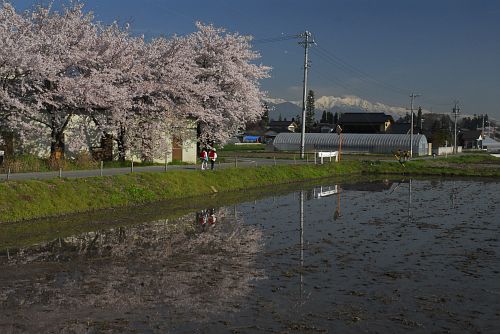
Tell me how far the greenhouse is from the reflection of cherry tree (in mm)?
68148

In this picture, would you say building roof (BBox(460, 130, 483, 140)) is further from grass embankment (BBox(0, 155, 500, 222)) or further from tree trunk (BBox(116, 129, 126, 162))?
tree trunk (BBox(116, 129, 126, 162))

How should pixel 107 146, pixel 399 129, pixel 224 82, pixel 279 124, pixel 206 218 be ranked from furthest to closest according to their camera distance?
pixel 279 124 < pixel 399 129 < pixel 224 82 < pixel 107 146 < pixel 206 218

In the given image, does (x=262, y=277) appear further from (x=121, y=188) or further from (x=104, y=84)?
(x=104, y=84)

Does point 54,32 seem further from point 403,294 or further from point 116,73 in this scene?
point 403,294

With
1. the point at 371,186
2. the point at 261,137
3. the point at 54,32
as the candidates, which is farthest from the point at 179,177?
the point at 261,137

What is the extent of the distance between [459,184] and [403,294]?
110 feet

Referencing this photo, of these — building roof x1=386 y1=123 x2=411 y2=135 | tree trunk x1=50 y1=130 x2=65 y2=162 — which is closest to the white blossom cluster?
tree trunk x1=50 y1=130 x2=65 y2=162

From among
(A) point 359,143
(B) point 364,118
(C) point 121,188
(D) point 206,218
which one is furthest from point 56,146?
(B) point 364,118

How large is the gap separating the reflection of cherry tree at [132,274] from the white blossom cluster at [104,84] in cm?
1496

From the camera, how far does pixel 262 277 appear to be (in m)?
13.4

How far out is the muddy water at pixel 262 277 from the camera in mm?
10211

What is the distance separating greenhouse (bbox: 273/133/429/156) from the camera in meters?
83.4

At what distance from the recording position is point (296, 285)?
41.5 feet

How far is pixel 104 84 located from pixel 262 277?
23.4 metres
